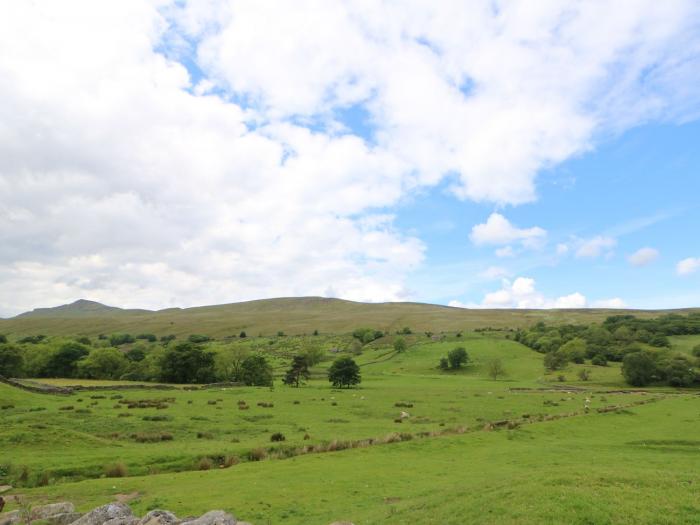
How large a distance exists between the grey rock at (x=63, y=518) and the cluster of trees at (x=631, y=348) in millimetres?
107540

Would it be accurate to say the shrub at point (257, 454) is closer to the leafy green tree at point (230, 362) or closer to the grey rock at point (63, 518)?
the grey rock at point (63, 518)

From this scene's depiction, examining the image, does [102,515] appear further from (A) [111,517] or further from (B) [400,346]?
(B) [400,346]

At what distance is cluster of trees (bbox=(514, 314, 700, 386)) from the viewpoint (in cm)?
9612

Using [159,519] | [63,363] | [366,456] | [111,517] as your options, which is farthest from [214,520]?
[63,363]

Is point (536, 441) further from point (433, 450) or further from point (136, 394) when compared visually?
point (136, 394)

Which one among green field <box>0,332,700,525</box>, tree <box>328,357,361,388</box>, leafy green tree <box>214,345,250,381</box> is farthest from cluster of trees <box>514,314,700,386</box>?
leafy green tree <box>214,345,250,381</box>

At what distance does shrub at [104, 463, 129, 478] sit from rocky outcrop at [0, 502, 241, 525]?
9.91 m

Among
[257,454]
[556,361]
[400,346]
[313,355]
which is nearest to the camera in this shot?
[257,454]

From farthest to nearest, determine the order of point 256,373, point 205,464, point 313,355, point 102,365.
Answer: point 313,355
point 102,365
point 256,373
point 205,464

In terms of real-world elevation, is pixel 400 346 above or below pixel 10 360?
above

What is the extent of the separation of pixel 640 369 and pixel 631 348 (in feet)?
115

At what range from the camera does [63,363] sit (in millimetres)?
105125

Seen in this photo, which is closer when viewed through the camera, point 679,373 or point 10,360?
point 679,373

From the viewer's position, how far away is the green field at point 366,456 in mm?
16875
